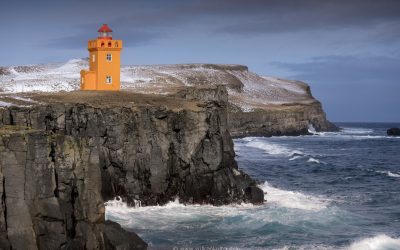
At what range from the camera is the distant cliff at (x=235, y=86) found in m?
102

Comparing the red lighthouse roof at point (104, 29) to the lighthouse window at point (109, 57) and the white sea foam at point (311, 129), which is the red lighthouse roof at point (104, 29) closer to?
the lighthouse window at point (109, 57)

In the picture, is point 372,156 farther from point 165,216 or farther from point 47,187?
point 47,187

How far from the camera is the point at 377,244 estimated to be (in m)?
29.1

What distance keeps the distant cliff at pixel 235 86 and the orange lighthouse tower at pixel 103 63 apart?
1009 inches

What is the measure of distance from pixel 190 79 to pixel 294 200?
10425 cm

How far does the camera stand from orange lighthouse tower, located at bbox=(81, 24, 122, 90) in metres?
56.8

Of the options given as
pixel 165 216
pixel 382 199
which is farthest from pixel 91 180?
pixel 382 199

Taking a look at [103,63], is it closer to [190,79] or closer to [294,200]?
[294,200]

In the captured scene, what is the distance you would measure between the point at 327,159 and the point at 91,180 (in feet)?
160

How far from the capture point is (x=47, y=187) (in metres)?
22.2

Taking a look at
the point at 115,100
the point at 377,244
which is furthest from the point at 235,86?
the point at 377,244

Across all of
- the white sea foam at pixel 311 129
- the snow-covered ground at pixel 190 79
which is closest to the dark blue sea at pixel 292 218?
the snow-covered ground at pixel 190 79

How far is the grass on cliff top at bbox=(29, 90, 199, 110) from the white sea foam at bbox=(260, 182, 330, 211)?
6.83 meters

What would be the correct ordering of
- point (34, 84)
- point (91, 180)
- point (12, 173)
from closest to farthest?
point (12, 173)
point (91, 180)
point (34, 84)
